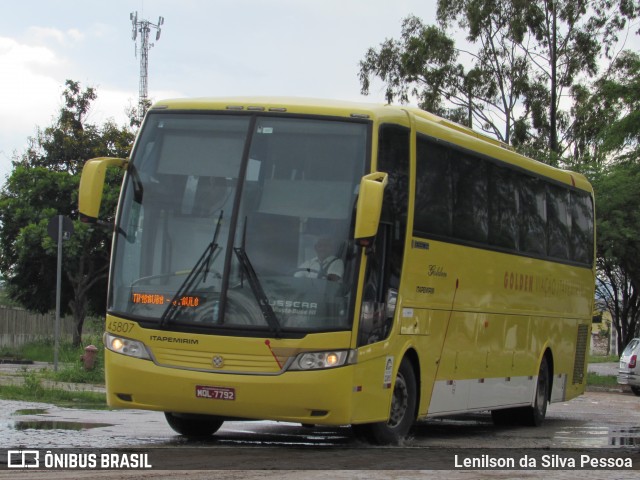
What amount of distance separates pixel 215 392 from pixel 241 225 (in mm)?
1594

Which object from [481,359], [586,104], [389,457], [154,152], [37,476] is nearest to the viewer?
[37,476]

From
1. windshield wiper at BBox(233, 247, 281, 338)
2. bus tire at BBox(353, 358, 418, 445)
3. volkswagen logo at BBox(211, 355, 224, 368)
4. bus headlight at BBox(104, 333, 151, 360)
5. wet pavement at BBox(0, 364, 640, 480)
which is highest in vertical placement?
windshield wiper at BBox(233, 247, 281, 338)

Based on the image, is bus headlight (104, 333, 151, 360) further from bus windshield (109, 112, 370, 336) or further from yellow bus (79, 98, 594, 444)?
bus windshield (109, 112, 370, 336)

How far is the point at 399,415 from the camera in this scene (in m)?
13.0

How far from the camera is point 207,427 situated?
1322 centimetres

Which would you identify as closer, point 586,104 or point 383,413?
point 383,413

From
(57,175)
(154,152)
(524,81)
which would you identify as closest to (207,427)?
(154,152)

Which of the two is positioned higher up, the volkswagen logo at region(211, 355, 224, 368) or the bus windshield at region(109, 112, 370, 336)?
the bus windshield at region(109, 112, 370, 336)

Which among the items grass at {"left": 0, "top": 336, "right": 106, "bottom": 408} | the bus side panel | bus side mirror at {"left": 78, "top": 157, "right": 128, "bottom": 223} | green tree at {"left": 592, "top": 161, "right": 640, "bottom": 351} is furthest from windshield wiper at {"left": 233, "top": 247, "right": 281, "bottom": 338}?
green tree at {"left": 592, "top": 161, "right": 640, "bottom": 351}

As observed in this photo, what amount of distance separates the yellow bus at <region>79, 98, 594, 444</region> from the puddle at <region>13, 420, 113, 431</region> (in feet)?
3.29

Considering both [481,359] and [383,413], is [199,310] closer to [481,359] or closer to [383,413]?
[383,413]

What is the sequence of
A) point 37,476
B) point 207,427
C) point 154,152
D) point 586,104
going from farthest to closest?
point 586,104 → point 207,427 → point 154,152 → point 37,476

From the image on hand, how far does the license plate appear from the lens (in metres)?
11.3

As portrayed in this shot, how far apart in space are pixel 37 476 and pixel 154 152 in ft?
14.5
